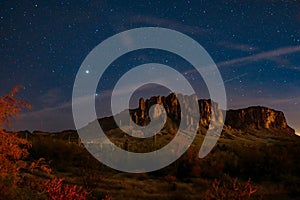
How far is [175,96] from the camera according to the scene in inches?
6718

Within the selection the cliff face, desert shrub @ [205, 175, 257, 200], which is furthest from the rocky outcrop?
desert shrub @ [205, 175, 257, 200]

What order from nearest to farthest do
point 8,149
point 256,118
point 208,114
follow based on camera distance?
point 8,149
point 208,114
point 256,118

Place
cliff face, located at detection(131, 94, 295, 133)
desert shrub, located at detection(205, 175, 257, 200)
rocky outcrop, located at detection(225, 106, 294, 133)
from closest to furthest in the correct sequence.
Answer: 1. desert shrub, located at detection(205, 175, 257, 200)
2. cliff face, located at detection(131, 94, 295, 133)
3. rocky outcrop, located at detection(225, 106, 294, 133)

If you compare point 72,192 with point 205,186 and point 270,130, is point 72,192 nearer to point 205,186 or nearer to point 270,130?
point 205,186

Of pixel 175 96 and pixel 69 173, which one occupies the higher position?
pixel 175 96

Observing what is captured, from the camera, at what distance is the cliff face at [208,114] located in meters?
148

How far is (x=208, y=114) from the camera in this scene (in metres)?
167

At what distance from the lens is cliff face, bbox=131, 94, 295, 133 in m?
148

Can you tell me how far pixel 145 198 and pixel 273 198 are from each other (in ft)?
21.5

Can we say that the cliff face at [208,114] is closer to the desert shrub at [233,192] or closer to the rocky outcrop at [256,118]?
the rocky outcrop at [256,118]

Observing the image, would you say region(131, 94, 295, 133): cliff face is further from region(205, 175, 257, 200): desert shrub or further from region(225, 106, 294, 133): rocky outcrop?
region(205, 175, 257, 200): desert shrub

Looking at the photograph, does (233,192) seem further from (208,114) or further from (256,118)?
(256,118)

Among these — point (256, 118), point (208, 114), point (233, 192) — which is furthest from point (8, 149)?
point (256, 118)

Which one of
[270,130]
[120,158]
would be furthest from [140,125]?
[120,158]
